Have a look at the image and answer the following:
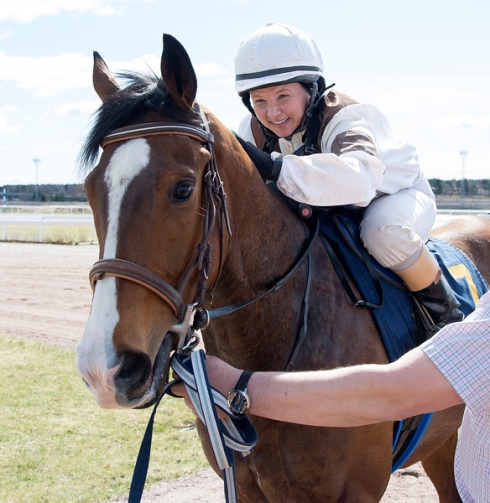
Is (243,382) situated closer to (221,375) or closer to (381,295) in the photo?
(221,375)

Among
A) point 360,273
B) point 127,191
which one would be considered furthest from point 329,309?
point 127,191

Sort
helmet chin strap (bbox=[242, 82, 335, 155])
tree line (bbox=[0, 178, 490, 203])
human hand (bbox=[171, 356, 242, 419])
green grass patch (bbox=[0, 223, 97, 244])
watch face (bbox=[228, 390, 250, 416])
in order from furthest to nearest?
tree line (bbox=[0, 178, 490, 203]), green grass patch (bbox=[0, 223, 97, 244]), helmet chin strap (bbox=[242, 82, 335, 155]), human hand (bbox=[171, 356, 242, 419]), watch face (bbox=[228, 390, 250, 416])

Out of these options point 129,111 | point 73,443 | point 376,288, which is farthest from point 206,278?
point 73,443

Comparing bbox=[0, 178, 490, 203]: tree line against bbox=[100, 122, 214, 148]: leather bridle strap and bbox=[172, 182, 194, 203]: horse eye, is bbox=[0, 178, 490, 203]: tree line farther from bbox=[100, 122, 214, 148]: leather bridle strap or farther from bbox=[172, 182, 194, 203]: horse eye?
bbox=[172, 182, 194, 203]: horse eye

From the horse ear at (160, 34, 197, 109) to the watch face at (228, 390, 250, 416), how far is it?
3.69 feet

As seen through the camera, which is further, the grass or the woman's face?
the grass

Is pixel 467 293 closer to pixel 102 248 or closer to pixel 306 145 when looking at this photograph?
pixel 306 145

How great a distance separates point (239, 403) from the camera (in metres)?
1.94

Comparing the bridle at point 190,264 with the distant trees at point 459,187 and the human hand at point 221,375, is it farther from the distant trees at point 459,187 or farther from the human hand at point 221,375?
the distant trees at point 459,187

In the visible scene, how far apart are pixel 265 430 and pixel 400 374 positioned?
1092 mm

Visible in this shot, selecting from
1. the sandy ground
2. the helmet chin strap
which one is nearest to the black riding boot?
the helmet chin strap

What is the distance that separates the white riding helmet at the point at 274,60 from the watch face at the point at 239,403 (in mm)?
1737

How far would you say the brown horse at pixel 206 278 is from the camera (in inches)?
84.0

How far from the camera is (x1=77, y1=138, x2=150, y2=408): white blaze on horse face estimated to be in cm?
202
